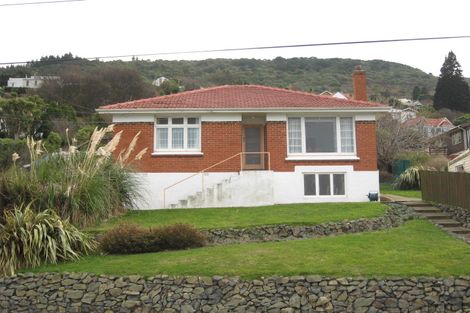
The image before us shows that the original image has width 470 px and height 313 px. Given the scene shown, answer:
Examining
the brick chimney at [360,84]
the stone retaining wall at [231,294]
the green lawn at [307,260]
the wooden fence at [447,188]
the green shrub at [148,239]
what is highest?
the brick chimney at [360,84]

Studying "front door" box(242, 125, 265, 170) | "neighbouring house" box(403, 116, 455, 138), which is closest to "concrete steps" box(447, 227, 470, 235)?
"front door" box(242, 125, 265, 170)

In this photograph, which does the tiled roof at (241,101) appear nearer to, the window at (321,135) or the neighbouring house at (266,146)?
the neighbouring house at (266,146)

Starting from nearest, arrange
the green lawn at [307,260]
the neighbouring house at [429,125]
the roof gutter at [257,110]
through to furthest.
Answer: the green lawn at [307,260]
the roof gutter at [257,110]
the neighbouring house at [429,125]

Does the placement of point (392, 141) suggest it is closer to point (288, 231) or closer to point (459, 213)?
point (459, 213)

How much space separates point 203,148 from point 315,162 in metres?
4.81

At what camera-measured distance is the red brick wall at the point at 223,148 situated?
21.4 metres

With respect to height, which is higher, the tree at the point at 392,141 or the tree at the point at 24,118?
the tree at the point at 24,118

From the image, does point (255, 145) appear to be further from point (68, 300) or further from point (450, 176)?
point (68, 300)

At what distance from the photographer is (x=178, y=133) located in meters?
21.8

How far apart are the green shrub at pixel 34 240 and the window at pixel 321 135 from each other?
11.3 meters

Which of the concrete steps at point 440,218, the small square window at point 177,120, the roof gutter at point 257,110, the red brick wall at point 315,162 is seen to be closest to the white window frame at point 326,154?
the red brick wall at point 315,162

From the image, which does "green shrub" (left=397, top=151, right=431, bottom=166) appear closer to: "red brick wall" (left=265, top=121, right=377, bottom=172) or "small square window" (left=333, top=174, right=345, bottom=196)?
"red brick wall" (left=265, top=121, right=377, bottom=172)

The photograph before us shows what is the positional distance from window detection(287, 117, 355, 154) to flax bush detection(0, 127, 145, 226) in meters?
8.61

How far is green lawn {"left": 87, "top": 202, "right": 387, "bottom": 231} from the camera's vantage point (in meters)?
16.0
